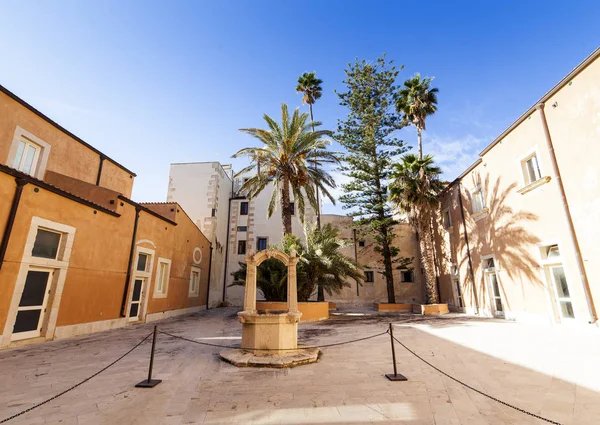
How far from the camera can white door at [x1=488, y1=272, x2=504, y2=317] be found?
12.6 metres

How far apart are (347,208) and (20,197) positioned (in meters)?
17.6

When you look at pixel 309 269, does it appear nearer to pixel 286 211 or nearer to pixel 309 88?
pixel 286 211

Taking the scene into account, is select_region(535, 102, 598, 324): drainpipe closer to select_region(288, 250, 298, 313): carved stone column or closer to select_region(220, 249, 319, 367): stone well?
select_region(220, 249, 319, 367): stone well

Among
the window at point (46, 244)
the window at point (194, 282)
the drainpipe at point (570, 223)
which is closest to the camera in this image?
the window at point (46, 244)

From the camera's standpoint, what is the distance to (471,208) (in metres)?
14.4

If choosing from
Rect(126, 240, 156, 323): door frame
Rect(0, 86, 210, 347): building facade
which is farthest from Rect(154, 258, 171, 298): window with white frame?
Rect(126, 240, 156, 323): door frame

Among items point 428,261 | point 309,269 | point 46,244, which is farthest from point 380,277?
point 46,244

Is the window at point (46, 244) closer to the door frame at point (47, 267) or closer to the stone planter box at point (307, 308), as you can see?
the door frame at point (47, 267)

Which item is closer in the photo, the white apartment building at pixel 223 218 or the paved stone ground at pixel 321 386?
the paved stone ground at pixel 321 386

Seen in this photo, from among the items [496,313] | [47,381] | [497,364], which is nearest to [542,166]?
[496,313]

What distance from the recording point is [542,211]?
9734 mm

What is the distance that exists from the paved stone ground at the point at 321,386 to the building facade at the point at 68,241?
1.37 meters

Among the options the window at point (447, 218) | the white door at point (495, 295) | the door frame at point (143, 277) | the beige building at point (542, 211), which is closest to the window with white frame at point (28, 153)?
the door frame at point (143, 277)

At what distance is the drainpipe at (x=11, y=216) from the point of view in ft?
21.4
